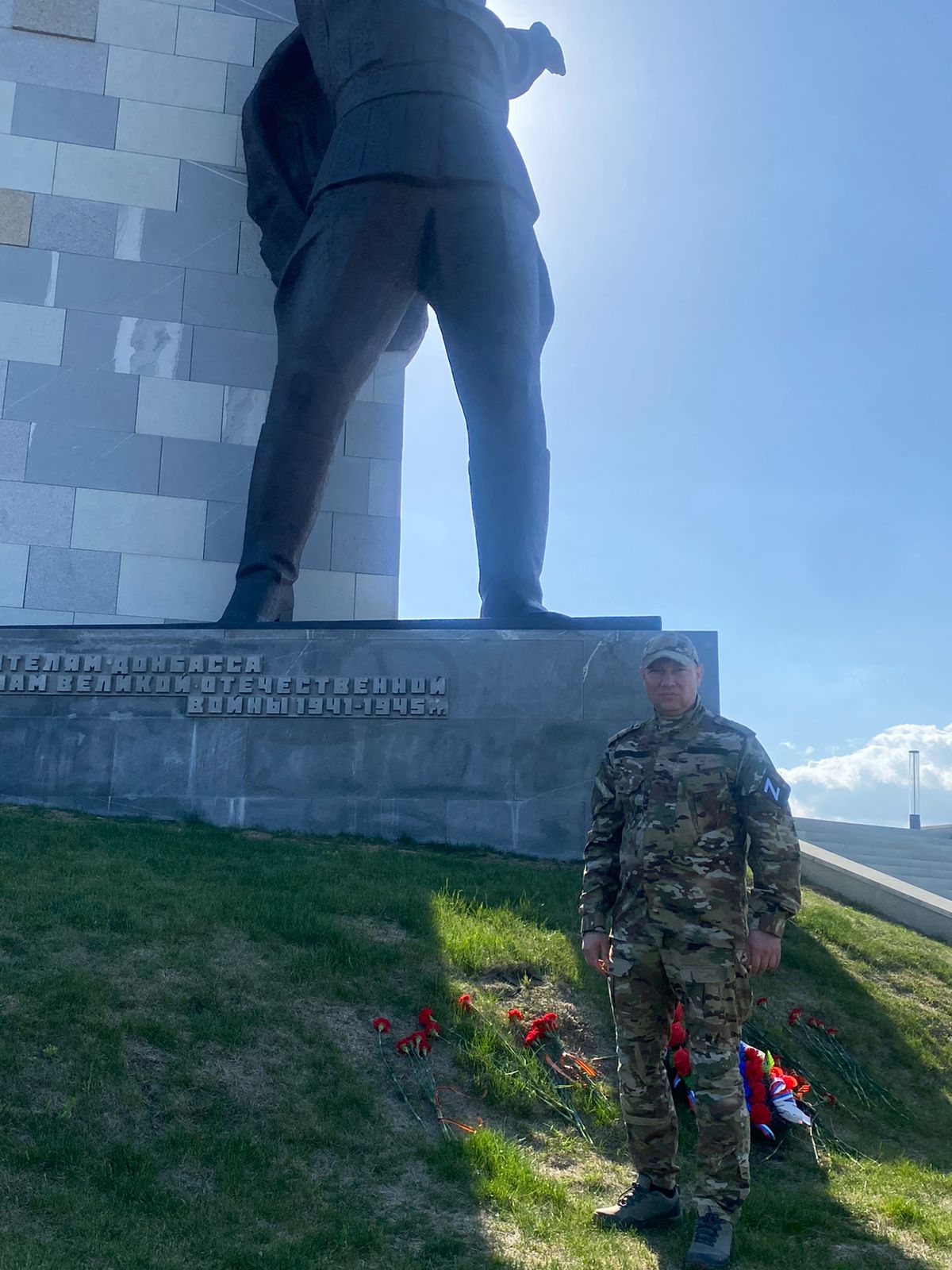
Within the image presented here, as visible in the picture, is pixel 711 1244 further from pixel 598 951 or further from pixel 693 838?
pixel 693 838

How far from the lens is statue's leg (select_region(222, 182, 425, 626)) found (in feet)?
29.8

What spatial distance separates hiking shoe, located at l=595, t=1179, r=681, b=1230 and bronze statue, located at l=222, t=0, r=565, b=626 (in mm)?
5502

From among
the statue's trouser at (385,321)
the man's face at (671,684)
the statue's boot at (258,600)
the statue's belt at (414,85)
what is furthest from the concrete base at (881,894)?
the statue's belt at (414,85)

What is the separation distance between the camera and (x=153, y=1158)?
3.62m

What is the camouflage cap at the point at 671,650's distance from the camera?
12.6 ft

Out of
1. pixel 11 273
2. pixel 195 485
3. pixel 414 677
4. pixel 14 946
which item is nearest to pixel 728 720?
pixel 14 946

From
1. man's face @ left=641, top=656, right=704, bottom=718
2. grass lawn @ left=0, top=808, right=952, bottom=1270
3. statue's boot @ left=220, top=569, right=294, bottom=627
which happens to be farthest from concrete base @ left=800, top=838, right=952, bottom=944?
man's face @ left=641, top=656, right=704, bottom=718

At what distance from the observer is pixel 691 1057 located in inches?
140

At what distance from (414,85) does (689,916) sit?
296 inches

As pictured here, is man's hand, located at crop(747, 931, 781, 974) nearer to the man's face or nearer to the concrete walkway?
the man's face

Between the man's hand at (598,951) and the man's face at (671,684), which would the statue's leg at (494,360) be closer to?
the man's face at (671,684)

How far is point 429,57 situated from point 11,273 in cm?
484

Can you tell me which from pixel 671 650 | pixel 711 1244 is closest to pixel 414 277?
pixel 671 650

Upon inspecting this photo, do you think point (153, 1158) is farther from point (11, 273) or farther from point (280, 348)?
point (11, 273)
